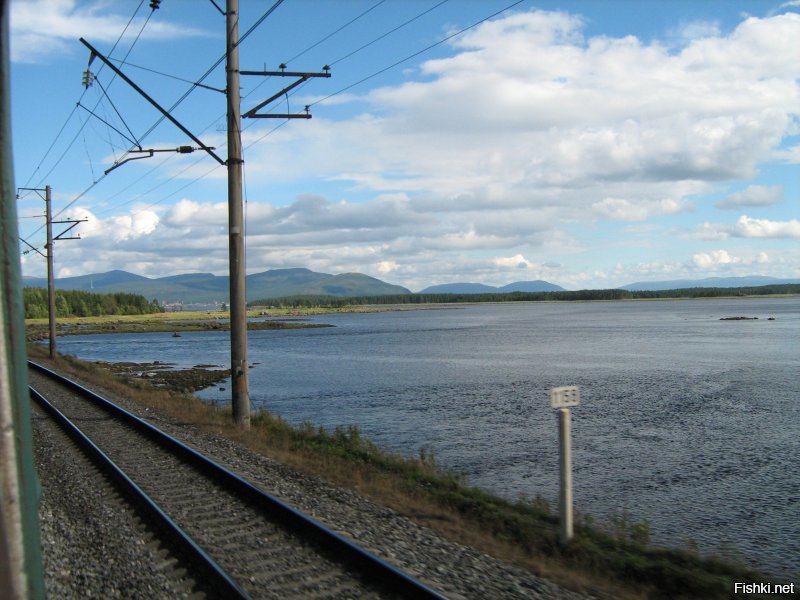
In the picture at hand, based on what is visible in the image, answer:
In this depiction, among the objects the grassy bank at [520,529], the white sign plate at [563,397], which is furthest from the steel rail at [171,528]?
the white sign plate at [563,397]

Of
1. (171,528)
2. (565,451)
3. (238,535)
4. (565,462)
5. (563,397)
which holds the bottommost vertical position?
(238,535)

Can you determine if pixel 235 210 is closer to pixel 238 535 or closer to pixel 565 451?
pixel 238 535

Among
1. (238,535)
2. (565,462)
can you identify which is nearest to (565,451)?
(565,462)

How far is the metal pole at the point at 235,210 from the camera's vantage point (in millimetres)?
17062

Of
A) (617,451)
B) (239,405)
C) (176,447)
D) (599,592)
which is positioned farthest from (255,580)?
(617,451)

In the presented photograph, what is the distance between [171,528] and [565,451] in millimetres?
5151

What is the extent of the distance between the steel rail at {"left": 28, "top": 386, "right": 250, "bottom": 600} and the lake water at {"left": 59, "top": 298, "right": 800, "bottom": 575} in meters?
7.47

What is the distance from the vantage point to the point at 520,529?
9750mm

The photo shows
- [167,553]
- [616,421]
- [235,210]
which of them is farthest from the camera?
[616,421]

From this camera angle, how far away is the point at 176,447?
14180 millimetres

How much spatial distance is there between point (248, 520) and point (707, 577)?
5881 mm

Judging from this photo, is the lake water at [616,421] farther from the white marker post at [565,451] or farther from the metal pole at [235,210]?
the metal pole at [235,210]

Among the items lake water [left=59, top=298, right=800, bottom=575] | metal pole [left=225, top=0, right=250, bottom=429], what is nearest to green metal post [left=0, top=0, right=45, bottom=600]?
lake water [left=59, top=298, right=800, bottom=575]

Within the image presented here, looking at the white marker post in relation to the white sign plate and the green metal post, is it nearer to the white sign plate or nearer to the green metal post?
the white sign plate
